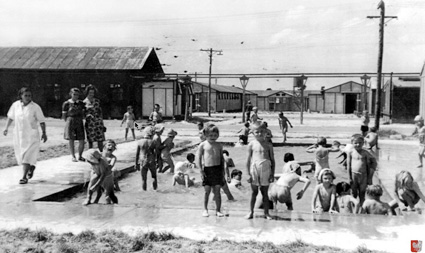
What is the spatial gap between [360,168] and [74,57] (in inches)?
1184

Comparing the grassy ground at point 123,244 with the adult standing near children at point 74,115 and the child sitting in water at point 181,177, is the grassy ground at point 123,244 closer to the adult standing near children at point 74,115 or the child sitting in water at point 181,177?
the child sitting in water at point 181,177

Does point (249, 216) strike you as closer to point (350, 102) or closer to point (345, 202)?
point (345, 202)

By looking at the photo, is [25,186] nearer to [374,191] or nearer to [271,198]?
[271,198]

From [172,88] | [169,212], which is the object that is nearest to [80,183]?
[169,212]

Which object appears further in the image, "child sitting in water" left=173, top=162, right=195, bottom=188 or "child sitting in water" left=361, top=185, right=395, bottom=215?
"child sitting in water" left=173, top=162, right=195, bottom=188

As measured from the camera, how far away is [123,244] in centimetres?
448

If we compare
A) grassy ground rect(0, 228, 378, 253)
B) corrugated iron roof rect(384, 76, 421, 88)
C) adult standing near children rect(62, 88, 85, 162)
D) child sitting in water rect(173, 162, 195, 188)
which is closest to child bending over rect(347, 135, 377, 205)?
grassy ground rect(0, 228, 378, 253)

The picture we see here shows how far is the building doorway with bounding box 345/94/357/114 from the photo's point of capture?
55.2m

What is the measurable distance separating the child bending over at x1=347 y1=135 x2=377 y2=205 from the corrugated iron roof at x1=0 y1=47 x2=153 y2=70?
26193 millimetres

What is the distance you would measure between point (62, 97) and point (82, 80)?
1.93 metres

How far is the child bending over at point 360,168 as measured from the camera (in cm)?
705

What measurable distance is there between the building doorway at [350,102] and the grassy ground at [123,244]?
2098 inches

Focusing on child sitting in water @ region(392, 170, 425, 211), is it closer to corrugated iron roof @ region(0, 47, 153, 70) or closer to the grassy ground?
the grassy ground

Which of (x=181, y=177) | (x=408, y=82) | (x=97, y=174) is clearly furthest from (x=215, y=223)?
(x=408, y=82)
